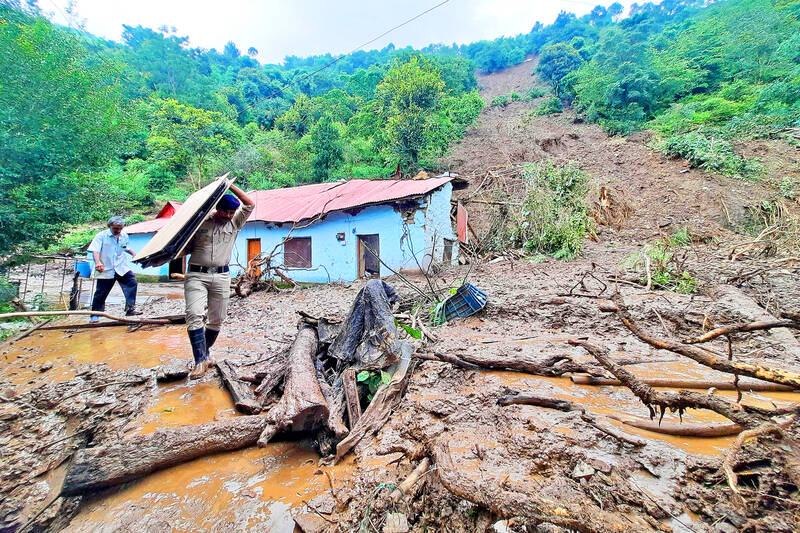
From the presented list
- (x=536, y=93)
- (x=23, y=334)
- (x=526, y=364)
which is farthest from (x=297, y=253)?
(x=536, y=93)

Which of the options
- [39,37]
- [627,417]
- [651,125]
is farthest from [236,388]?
[651,125]

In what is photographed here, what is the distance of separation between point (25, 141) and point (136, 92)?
36.5m

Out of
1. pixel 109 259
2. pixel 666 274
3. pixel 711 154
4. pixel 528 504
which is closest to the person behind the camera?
pixel 528 504

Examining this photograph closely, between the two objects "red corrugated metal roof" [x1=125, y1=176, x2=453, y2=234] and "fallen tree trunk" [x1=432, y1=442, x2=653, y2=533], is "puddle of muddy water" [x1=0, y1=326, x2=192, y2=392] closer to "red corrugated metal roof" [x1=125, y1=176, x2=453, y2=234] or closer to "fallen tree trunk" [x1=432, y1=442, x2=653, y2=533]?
"fallen tree trunk" [x1=432, y1=442, x2=653, y2=533]

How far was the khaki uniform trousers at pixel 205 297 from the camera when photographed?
133 inches

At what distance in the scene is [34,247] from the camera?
5656 millimetres

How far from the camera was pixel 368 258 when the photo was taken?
12211 millimetres

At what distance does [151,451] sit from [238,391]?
884 mm

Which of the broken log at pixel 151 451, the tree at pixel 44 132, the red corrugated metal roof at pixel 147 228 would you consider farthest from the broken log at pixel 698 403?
the red corrugated metal roof at pixel 147 228

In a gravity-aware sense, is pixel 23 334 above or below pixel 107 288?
below

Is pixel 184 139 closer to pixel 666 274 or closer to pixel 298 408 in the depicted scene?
pixel 298 408

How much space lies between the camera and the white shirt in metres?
5.34

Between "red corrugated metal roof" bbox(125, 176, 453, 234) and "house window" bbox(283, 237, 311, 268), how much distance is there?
1.04 meters

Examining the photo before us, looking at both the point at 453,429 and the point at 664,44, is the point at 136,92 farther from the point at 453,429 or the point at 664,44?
the point at 664,44
